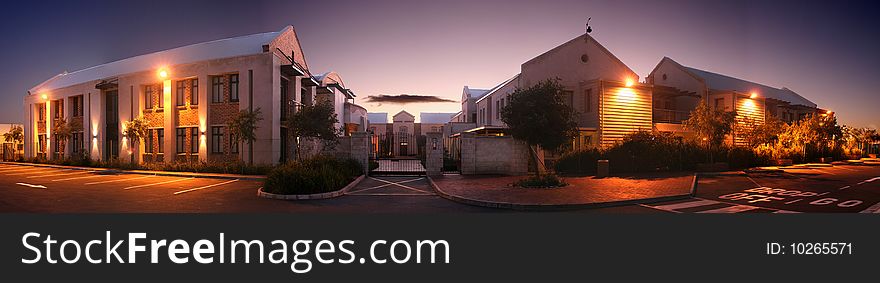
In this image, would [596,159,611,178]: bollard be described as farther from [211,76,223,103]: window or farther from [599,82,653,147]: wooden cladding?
[211,76,223,103]: window

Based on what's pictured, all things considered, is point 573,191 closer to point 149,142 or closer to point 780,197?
point 780,197

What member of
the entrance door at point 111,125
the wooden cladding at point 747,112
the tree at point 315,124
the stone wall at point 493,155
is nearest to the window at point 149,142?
the entrance door at point 111,125

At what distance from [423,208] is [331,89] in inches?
1017

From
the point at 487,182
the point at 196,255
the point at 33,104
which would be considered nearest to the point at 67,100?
the point at 33,104

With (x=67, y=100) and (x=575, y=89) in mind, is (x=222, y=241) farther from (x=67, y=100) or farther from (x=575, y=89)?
(x=67, y=100)

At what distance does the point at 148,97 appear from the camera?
26.0 meters

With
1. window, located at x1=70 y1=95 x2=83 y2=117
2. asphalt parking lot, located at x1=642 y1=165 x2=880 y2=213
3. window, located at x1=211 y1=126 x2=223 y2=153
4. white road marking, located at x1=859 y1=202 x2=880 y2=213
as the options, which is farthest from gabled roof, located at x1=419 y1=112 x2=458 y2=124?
white road marking, located at x1=859 y1=202 x2=880 y2=213

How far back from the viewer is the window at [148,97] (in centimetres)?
2589

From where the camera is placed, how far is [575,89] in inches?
1035

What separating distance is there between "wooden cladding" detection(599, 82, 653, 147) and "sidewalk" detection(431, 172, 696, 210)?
31.6 feet

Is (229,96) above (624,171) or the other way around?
above

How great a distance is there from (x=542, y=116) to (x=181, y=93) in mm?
22562

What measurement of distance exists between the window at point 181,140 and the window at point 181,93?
1669mm

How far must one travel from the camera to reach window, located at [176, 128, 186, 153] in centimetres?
2434
